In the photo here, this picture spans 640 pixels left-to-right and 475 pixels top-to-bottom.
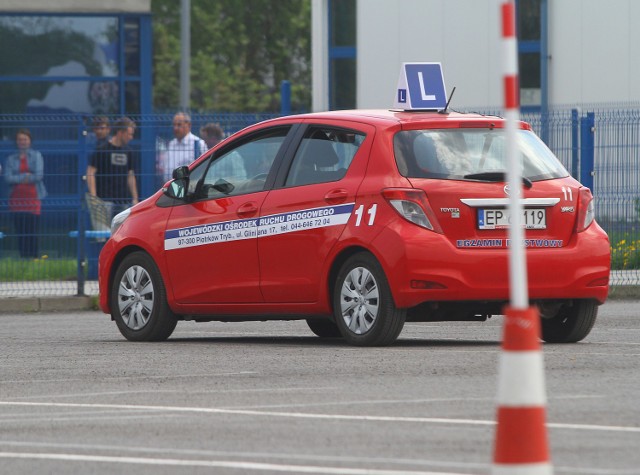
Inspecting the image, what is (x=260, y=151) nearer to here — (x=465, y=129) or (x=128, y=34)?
(x=465, y=129)

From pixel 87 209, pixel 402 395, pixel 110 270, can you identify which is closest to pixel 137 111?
pixel 87 209

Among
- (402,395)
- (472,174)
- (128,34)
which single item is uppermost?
(128,34)

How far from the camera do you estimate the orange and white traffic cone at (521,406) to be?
5629 mm

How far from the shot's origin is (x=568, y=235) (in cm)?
1152

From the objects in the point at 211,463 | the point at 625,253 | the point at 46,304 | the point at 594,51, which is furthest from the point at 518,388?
the point at 594,51

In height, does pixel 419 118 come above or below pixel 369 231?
above

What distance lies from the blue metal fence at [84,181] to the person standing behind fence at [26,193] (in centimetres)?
5

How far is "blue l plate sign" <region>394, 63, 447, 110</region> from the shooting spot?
1239cm

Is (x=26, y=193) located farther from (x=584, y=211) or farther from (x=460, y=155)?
(x=584, y=211)

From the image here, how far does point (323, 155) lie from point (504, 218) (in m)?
1.47

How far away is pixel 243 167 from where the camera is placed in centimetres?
1265

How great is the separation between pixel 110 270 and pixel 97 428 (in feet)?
18.9

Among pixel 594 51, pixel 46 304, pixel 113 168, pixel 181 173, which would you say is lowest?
pixel 46 304

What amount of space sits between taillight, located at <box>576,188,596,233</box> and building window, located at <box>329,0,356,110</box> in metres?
22.0
